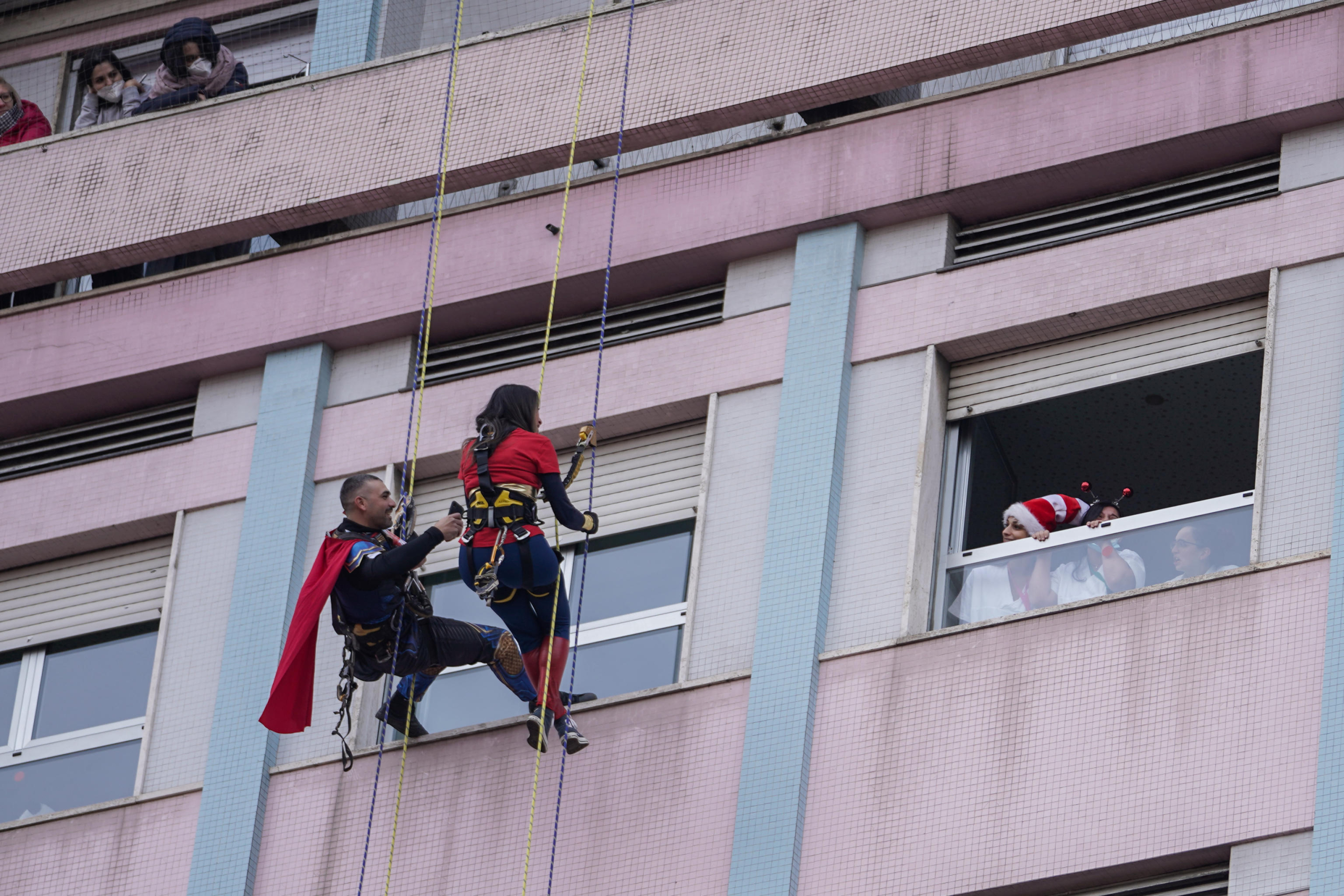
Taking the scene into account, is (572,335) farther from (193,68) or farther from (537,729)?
(193,68)

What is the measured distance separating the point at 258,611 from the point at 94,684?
4.21ft

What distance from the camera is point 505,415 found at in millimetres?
12461

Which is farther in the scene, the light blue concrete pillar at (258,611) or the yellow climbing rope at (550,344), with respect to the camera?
Result: the light blue concrete pillar at (258,611)

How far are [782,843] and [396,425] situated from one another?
366 cm

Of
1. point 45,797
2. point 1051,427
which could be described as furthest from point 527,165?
point 45,797

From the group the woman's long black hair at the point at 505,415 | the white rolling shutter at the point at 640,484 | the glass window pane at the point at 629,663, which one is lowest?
the glass window pane at the point at 629,663

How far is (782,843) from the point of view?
1245 cm

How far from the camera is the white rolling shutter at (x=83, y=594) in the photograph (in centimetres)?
1506

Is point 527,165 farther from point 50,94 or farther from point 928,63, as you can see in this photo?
point 50,94

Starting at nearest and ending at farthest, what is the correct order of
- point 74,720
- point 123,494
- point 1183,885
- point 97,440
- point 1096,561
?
1. point 1183,885
2. point 1096,561
3. point 74,720
4. point 123,494
5. point 97,440

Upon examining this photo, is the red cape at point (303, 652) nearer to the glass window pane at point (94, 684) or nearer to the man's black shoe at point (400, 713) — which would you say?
the man's black shoe at point (400, 713)

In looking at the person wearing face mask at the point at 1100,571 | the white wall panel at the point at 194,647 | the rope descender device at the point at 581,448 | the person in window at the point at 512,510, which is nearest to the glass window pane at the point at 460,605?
the white wall panel at the point at 194,647

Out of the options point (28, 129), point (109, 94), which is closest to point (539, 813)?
point (109, 94)

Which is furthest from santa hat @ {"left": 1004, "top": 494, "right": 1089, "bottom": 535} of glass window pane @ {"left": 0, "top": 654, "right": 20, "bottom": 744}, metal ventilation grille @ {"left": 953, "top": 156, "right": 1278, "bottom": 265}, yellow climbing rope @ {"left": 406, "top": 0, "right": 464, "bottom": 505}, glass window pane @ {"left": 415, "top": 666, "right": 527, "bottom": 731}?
glass window pane @ {"left": 0, "top": 654, "right": 20, "bottom": 744}
